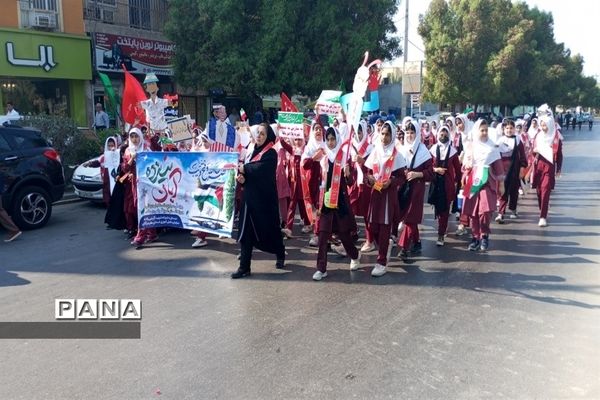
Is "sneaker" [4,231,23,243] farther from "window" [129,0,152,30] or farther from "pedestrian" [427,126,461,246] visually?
"window" [129,0,152,30]

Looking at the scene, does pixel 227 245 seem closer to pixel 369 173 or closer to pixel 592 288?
pixel 369 173

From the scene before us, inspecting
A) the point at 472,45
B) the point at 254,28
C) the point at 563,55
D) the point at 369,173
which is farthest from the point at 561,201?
Result: the point at 563,55

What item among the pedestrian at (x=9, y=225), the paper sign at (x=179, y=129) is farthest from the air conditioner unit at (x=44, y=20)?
the paper sign at (x=179, y=129)

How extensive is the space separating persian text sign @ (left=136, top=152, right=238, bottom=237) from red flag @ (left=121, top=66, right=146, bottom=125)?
76.1 inches

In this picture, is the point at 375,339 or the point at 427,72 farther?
the point at 427,72

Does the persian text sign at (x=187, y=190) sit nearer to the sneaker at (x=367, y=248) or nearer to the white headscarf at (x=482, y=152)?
the sneaker at (x=367, y=248)

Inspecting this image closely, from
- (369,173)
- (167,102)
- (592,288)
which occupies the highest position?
(167,102)

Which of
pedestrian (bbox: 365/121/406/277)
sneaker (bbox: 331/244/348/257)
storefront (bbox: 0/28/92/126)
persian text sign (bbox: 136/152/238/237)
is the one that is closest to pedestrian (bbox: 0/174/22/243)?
A: persian text sign (bbox: 136/152/238/237)

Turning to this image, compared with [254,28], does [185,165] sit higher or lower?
lower

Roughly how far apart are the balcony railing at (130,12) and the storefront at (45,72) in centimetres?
138

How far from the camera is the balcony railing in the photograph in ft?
67.2

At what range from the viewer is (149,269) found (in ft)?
22.4

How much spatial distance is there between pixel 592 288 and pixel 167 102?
23.0 ft

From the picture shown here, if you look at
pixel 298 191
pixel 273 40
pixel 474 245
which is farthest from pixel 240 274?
pixel 273 40
